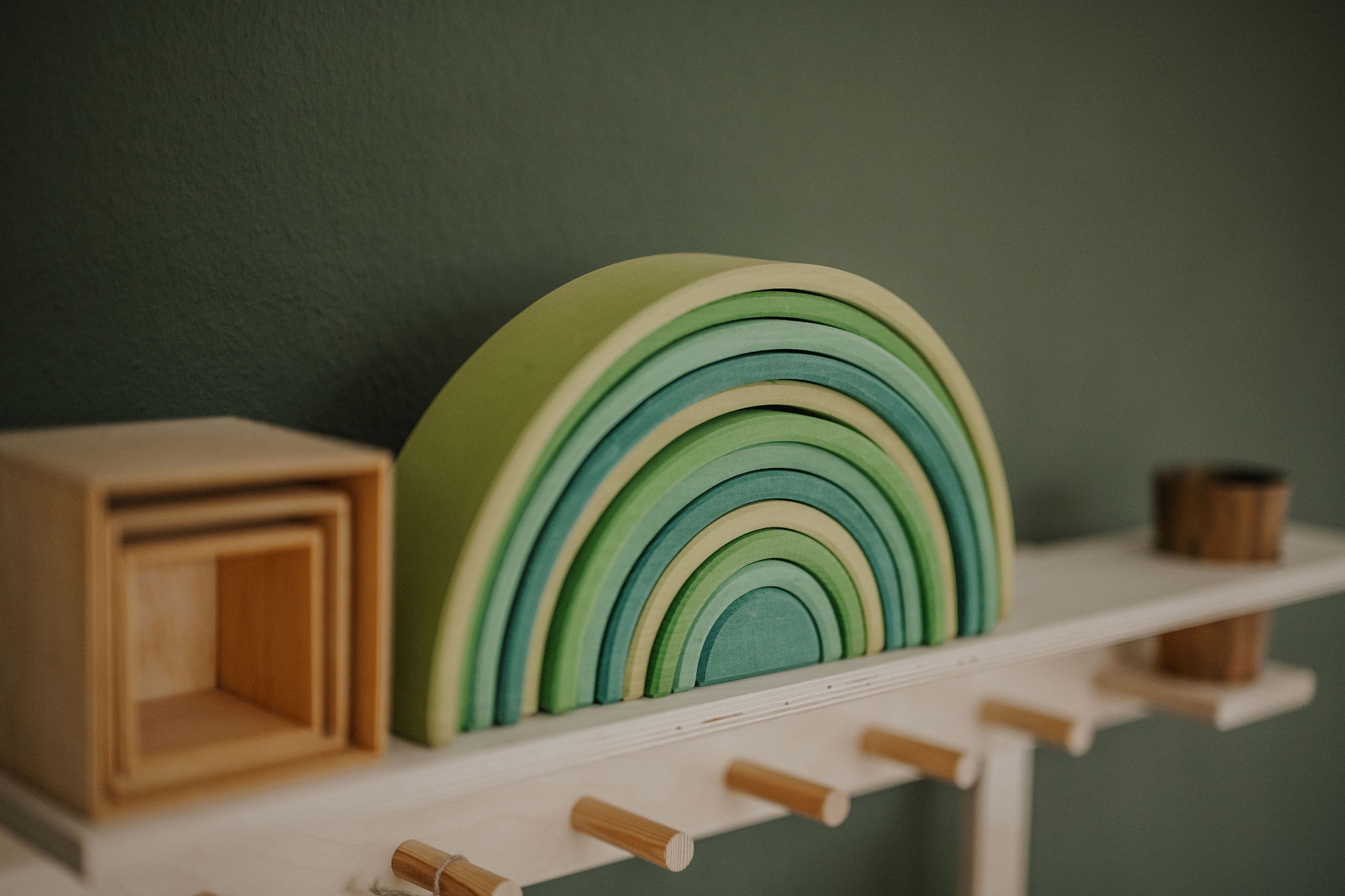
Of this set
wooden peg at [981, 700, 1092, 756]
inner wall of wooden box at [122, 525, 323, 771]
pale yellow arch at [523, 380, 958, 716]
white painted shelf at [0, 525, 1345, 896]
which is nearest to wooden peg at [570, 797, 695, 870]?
white painted shelf at [0, 525, 1345, 896]

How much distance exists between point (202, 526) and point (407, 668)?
0.42ft

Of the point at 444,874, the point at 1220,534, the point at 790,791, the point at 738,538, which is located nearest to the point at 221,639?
the point at 444,874

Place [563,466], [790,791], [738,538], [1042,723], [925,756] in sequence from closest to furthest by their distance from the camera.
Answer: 1. [563,466]
2. [738,538]
3. [790,791]
4. [925,756]
5. [1042,723]

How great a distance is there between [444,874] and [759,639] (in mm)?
237

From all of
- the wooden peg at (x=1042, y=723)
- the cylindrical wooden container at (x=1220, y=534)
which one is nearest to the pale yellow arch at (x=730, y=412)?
the wooden peg at (x=1042, y=723)

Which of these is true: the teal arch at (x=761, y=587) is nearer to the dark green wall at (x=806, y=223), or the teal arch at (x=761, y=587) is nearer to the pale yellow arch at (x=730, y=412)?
the pale yellow arch at (x=730, y=412)

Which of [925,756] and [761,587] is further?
[925,756]

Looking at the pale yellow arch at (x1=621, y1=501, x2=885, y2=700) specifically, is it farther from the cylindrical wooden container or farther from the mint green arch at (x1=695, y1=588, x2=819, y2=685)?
the cylindrical wooden container

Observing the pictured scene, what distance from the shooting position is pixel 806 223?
1000 millimetres

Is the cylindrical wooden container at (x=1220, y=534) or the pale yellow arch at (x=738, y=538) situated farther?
the cylindrical wooden container at (x=1220, y=534)

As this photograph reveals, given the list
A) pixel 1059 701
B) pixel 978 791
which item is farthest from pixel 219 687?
pixel 1059 701

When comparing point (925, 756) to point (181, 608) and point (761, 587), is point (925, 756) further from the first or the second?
point (181, 608)

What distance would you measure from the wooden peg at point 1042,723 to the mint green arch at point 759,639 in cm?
41

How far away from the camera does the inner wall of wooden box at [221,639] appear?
51cm
